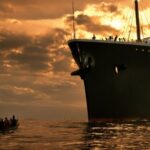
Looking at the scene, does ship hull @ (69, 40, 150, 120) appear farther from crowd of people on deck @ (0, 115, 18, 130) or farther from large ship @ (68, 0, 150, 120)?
crowd of people on deck @ (0, 115, 18, 130)

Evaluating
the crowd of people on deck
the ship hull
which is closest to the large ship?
the ship hull

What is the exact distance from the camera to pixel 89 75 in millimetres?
56594

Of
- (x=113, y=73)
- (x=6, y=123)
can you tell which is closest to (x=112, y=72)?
(x=113, y=73)

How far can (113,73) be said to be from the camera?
55969 millimetres

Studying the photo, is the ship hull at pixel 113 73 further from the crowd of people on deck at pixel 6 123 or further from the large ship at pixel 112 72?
the crowd of people on deck at pixel 6 123

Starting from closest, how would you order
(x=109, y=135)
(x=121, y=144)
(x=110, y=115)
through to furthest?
1. (x=121, y=144)
2. (x=109, y=135)
3. (x=110, y=115)

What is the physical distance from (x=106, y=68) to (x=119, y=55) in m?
2.13

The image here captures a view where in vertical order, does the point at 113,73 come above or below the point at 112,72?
below

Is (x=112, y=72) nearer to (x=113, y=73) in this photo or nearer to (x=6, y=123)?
(x=113, y=73)

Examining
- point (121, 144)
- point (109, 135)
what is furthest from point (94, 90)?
point (121, 144)

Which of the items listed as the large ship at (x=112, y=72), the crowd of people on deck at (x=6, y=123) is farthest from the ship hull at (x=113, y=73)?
the crowd of people on deck at (x=6, y=123)

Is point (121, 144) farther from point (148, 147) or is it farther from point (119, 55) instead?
point (119, 55)

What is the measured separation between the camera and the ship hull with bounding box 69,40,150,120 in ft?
182

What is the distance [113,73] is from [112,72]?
17 centimetres
